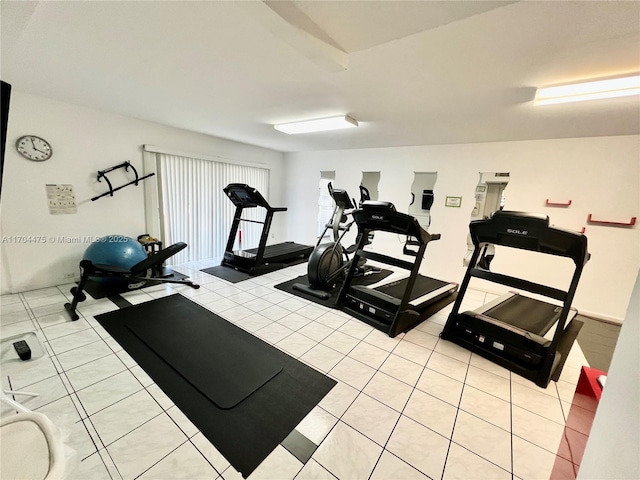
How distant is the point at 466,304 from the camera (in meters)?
3.80

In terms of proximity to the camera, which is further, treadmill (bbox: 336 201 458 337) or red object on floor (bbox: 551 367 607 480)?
treadmill (bbox: 336 201 458 337)

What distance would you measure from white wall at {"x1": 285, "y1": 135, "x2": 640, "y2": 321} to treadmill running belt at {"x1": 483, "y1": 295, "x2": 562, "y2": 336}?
29.7 inches

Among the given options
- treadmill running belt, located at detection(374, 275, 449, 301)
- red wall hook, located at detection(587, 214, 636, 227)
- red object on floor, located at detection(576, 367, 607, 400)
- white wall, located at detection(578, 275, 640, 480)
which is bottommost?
treadmill running belt, located at detection(374, 275, 449, 301)

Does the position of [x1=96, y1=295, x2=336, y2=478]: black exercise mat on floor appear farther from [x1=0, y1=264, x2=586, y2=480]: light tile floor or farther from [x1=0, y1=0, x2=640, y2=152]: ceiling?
[x1=0, y1=0, x2=640, y2=152]: ceiling

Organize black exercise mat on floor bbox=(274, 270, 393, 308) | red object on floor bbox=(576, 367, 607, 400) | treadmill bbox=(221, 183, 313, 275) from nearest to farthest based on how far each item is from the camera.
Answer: red object on floor bbox=(576, 367, 607, 400) < black exercise mat on floor bbox=(274, 270, 393, 308) < treadmill bbox=(221, 183, 313, 275)

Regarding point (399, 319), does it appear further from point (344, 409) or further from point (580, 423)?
point (580, 423)

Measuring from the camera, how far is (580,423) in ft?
4.15

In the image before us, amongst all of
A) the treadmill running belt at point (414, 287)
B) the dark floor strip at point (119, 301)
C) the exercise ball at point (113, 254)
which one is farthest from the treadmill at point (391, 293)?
the exercise ball at point (113, 254)

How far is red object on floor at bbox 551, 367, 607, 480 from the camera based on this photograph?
1.20 m

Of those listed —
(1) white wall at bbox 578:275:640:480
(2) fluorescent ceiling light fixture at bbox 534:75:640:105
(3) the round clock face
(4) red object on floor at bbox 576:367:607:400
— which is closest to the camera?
(1) white wall at bbox 578:275:640:480

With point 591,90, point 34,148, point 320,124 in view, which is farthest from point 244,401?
point 34,148

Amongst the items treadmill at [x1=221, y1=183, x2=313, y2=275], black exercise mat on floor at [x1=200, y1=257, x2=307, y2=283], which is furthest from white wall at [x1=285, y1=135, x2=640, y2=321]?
black exercise mat on floor at [x1=200, y1=257, x2=307, y2=283]

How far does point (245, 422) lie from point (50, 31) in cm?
290

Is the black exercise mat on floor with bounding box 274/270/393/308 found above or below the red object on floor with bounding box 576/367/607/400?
below
